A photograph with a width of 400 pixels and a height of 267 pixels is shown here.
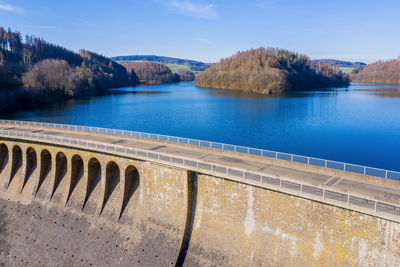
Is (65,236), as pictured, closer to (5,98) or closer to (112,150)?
(112,150)

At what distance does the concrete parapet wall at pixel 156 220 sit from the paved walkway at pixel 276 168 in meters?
2.52

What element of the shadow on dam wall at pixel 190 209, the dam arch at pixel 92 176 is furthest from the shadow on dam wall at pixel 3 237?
the shadow on dam wall at pixel 190 209

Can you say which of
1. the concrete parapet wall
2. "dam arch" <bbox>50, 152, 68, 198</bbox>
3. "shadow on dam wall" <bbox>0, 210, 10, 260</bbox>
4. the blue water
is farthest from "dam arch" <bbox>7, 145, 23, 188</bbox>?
the blue water

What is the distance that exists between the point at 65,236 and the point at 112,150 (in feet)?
30.8

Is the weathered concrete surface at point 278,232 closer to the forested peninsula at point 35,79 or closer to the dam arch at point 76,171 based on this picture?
the dam arch at point 76,171

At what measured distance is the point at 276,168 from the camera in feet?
77.6

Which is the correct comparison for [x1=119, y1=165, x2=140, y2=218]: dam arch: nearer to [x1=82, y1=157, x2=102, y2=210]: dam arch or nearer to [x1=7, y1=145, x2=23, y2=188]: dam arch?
[x1=82, y1=157, x2=102, y2=210]: dam arch

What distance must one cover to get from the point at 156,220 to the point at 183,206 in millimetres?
3007

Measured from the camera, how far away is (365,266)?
16859 millimetres

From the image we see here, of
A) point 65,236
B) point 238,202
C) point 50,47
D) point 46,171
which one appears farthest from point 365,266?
point 50,47

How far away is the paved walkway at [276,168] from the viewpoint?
1959 cm

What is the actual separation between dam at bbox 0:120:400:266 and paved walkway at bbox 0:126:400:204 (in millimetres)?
98

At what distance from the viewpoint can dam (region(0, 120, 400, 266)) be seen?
58.5ft

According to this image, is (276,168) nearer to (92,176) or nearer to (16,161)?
(92,176)
